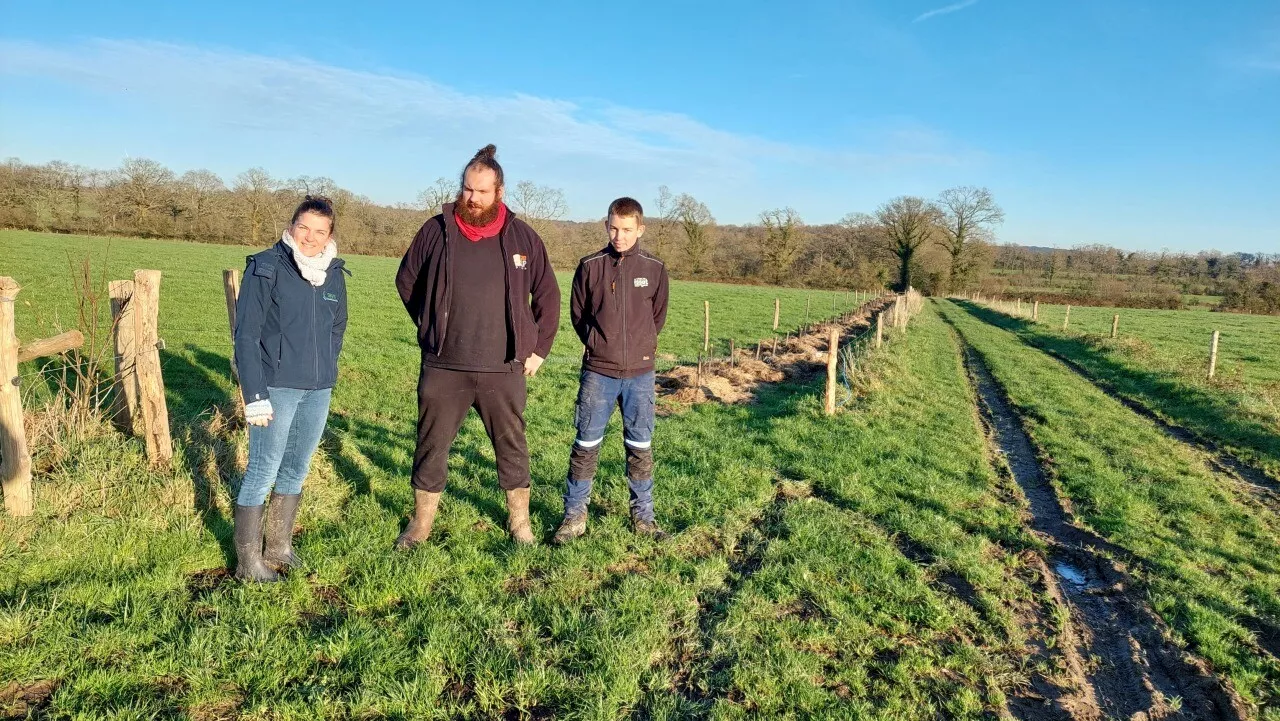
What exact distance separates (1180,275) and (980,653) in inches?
3011

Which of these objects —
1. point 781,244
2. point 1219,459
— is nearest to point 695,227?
point 781,244

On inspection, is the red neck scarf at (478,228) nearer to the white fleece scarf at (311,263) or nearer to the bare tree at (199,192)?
the white fleece scarf at (311,263)

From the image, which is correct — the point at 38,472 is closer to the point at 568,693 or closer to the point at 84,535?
the point at 84,535

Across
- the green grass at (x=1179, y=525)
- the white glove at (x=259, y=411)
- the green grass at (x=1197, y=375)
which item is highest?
the white glove at (x=259, y=411)

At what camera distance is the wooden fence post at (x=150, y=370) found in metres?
4.69

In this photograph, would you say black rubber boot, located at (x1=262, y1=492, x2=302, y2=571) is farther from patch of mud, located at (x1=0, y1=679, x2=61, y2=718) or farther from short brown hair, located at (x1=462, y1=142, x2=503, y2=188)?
short brown hair, located at (x1=462, y1=142, x2=503, y2=188)

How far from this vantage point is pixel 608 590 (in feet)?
13.1

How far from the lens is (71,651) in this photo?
3.00 metres

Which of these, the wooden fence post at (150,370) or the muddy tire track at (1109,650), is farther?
the wooden fence post at (150,370)

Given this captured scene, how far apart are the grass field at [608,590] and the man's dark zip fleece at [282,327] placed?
1.16 metres

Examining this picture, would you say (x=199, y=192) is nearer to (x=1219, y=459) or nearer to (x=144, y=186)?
(x=144, y=186)

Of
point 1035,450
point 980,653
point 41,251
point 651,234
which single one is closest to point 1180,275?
point 651,234

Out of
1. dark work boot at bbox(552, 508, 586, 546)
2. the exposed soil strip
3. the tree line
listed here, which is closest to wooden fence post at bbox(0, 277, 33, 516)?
dark work boot at bbox(552, 508, 586, 546)

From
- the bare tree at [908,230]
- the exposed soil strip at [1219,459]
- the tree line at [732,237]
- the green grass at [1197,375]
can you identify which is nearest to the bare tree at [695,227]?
the tree line at [732,237]
